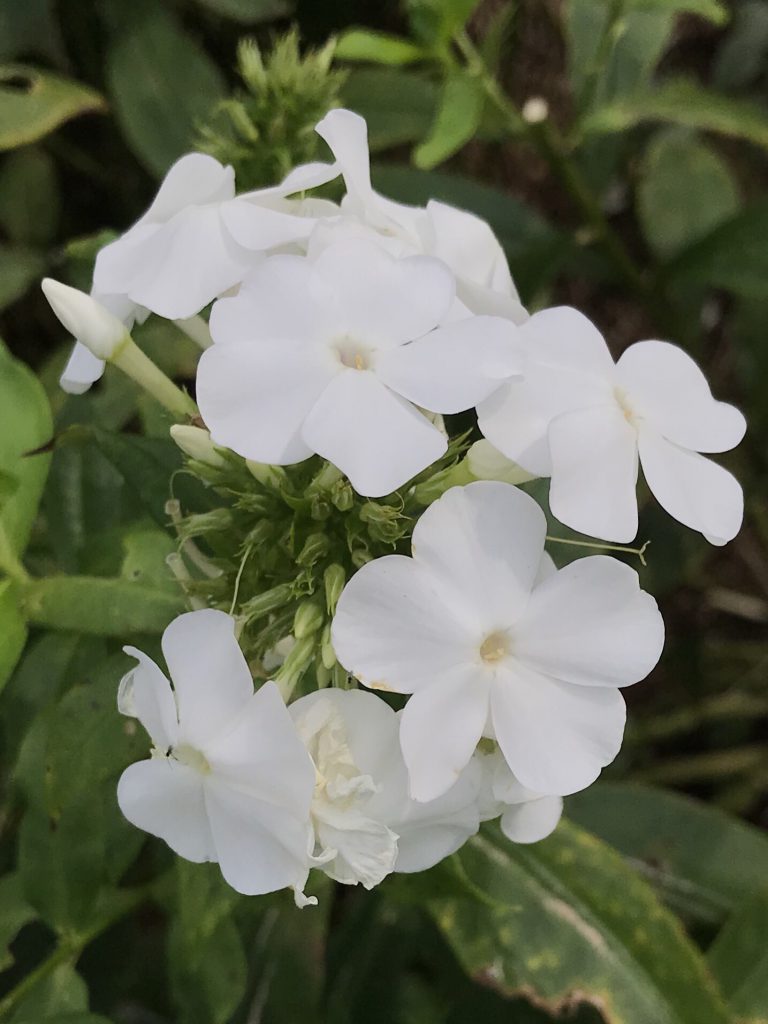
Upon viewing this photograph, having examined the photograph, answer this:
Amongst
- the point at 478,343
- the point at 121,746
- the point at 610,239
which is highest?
the point at 478,343

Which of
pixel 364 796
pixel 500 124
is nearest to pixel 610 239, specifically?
pixel 500 124

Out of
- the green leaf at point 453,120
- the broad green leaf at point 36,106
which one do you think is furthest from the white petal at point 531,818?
the broad green leaf at point 36,106

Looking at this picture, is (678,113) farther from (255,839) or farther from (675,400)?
(255,839)

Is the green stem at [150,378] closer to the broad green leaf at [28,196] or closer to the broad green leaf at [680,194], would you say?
the broad green leaf at [28,196]

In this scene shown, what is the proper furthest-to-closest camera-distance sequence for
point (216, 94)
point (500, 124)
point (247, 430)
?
point (216, 94)
point (500, 124)
point (247, 430)

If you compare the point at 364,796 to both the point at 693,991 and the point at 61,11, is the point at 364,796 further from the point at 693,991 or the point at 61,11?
the point at 61,11

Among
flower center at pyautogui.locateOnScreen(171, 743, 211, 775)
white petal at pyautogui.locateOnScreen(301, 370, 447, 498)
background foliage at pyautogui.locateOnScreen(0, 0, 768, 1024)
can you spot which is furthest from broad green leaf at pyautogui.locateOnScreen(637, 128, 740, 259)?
flower center at pyautogui.locateOnScreen(171, 743, 211, 775)

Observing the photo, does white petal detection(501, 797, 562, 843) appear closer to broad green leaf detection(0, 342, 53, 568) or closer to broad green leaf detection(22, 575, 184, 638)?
broad green leaf detection(22, 575, 184, 638)
